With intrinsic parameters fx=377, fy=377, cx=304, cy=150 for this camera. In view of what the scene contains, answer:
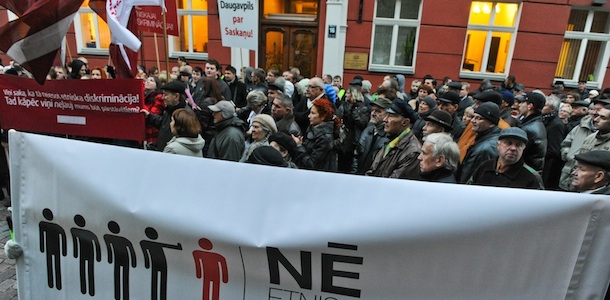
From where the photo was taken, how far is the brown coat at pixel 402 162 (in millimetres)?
3148

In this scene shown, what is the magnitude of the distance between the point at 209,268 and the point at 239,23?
5.88m

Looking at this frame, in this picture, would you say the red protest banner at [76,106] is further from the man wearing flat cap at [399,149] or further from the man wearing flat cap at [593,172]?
the man wearing flat cap at [593,172]

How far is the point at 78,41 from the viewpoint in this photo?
38.9 feet

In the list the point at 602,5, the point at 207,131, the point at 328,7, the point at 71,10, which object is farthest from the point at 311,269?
the point at 602,5

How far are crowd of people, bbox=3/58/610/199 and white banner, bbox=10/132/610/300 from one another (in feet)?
4.29

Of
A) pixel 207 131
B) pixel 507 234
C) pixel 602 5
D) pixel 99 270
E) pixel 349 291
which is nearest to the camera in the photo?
pixel 507 234

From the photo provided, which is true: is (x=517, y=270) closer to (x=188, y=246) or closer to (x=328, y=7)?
(x=188, y=246)

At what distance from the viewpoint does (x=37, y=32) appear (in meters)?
2.62

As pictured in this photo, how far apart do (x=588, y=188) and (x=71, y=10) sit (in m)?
3.77

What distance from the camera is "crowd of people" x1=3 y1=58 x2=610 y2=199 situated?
2.85 m

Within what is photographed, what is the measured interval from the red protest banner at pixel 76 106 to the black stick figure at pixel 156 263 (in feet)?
5.17

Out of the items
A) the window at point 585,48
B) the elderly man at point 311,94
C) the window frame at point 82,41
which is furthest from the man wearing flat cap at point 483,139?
the window frame at point 82,41

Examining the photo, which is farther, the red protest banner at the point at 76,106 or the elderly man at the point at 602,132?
the elderly man at the point at 602,132

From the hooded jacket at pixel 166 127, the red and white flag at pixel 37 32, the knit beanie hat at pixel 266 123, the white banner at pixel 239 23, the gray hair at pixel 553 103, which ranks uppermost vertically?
the white banner at pixel 239 23
